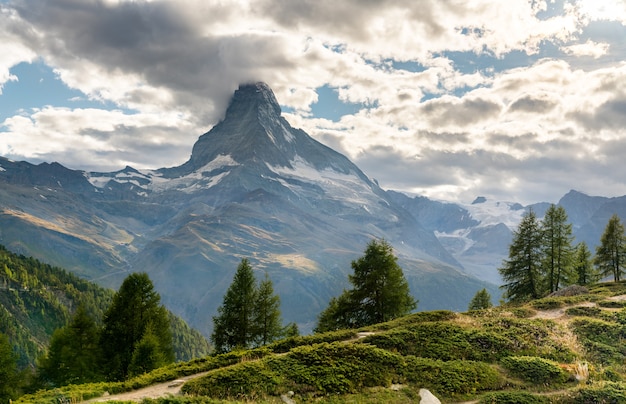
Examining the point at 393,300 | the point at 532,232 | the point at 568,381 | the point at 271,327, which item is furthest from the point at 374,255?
the point at 568,381

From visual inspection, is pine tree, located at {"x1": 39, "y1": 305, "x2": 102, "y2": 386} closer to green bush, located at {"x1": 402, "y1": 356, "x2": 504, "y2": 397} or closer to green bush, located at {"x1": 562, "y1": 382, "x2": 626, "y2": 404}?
green bush, located at {"x1": 402, "y1": 356, "x2": 504, "y2": 397}

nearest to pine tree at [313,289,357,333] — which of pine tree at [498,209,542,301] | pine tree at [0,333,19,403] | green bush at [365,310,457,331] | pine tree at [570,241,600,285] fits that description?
green bush at [365,310,457,331]

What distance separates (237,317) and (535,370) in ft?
115

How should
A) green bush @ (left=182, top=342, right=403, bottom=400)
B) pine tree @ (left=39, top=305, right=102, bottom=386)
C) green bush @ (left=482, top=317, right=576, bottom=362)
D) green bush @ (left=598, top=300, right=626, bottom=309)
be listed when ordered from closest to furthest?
green bush @ (left=182, top=342, right=403, bottom=400), green bush @ (left=482, top=317, right=576, bottom=362), green bush @ (left=598, top=300, right=626, bottom=309), pine tree @ (left=39, top=305, right=102, bottom=386)

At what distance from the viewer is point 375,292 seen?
50125 millimetres

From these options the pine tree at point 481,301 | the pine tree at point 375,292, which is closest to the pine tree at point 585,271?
the pine tree at point 481,301

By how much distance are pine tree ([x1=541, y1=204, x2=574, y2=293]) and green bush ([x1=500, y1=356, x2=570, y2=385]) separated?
137 ft

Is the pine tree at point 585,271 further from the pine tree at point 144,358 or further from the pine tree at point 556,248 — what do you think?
the pine tree at point 144,358

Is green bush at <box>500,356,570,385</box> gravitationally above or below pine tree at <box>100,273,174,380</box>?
above

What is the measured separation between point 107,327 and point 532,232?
58379 mm

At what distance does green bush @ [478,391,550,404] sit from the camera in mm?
19172

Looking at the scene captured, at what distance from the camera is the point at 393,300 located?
49938 millimetres

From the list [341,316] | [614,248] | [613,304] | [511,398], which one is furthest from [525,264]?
[511,398]

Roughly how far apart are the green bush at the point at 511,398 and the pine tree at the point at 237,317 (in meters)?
34.2
